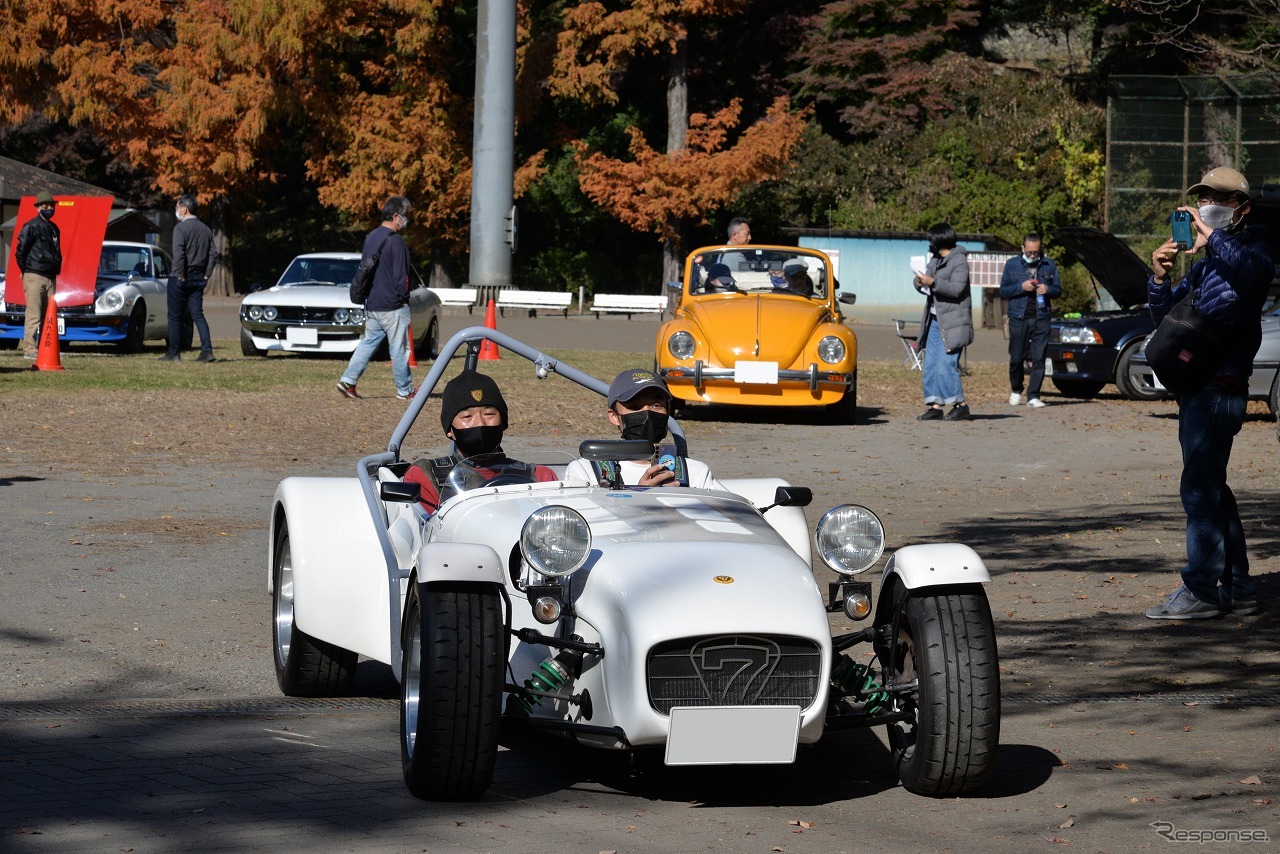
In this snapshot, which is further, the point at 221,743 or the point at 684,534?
the point at 221,743

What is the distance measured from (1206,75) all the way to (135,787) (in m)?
42.1

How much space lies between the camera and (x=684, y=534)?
5523mm

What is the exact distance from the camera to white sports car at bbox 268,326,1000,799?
5035 millimetres

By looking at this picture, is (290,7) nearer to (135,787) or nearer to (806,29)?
(806,29)

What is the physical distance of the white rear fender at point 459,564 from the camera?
516cm

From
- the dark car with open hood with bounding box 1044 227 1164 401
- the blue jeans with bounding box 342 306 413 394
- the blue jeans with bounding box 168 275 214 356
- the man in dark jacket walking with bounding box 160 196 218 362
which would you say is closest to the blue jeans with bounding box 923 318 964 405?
the dark car with open hood with bounding box 1044 227 1164 401

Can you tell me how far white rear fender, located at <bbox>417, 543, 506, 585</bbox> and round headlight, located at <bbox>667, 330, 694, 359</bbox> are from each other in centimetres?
1258

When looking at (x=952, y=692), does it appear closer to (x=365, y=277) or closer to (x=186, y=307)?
(x=365, y=277)

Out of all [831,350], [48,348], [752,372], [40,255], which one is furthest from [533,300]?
[752,372]

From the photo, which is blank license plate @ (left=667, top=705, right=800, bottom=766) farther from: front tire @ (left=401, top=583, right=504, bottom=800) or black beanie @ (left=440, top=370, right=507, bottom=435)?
black beanie @ (left=440, top=370, right=507, bottom=435)

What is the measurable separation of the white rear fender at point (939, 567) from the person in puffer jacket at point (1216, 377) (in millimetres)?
3305

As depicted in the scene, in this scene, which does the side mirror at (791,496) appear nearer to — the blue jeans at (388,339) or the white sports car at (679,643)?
the white sports car at (679,643)

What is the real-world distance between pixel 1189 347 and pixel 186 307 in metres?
17.7

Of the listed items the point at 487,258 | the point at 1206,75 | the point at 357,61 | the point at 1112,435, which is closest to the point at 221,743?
the point at 1112,435
